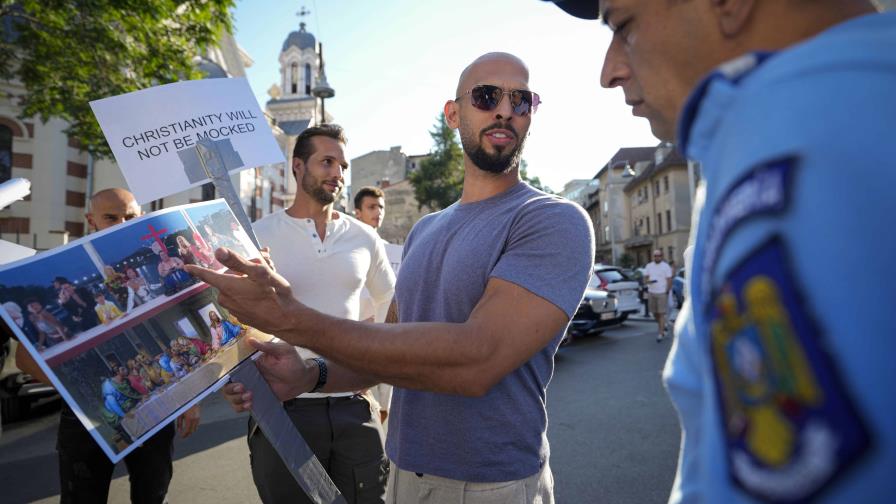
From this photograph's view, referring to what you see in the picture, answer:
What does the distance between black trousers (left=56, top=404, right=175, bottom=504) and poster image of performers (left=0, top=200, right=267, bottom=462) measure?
215 cm

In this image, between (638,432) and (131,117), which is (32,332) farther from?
(638,432)

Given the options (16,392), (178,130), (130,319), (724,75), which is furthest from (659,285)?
(724,75)

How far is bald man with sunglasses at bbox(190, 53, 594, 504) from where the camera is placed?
127cm

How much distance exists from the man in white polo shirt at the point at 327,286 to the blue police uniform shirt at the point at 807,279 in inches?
98.1

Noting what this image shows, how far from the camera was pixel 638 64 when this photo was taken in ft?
2.66

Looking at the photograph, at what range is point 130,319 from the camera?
1262 mm

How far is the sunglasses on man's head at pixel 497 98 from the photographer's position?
76.6 inches

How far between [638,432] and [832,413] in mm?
5555

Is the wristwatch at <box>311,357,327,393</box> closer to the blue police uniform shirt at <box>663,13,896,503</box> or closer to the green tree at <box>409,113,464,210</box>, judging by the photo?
the blue police uniform shirt at <box>663,13,896,503</box>

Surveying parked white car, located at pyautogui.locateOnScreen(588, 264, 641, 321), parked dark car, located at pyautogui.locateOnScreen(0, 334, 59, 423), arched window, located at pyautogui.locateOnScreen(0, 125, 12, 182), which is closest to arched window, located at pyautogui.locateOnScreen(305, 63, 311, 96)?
arched window, located at pyautogui.locateOnScreen(0, 125, 12, 182)

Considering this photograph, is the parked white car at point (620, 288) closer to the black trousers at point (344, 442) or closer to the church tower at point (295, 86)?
the black trousers at point (344, 442)

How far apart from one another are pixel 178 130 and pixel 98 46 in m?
9.77

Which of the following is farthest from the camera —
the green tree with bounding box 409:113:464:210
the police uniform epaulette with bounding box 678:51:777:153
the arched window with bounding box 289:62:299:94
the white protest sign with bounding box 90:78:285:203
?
the arched window with bounding box 289:62:299:94

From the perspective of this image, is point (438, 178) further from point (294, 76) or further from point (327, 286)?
point (327, 286)
